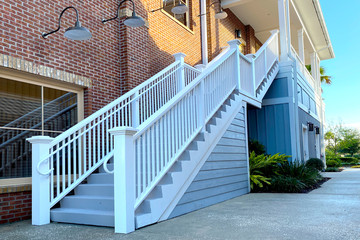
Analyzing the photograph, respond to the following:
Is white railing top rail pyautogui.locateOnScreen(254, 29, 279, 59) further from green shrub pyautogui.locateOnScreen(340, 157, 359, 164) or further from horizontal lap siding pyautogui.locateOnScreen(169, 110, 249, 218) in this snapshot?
green shrub pyautogui.locateOnScreen(340, 157, 359, 164)

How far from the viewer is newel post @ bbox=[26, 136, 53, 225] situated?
4.33 metres

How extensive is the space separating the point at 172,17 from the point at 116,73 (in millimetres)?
2983

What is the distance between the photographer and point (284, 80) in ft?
34.8

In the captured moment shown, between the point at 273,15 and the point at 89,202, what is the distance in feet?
37.5

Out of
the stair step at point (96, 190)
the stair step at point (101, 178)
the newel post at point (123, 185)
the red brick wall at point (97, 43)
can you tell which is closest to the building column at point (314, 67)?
the red brick wall at point (97, 43)

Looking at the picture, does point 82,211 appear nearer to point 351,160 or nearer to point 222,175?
point 222,175

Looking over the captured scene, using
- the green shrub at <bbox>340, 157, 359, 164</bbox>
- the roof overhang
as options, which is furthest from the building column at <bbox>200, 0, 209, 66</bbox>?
the green shrub at <bbox>340, 157, 359, 164</bbox>

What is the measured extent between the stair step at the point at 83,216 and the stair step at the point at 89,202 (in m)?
0.10

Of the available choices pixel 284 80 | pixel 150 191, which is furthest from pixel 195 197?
pixel 284 80

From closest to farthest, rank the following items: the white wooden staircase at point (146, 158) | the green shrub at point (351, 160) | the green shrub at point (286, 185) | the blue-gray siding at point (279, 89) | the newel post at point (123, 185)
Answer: the newel post at point (123, 185) → the white wooden staircase at point (146, 158) → the green shrub at point (286, 185) → the blue-gray siding at point (279, 89) → the green shrub at point (351, 160)

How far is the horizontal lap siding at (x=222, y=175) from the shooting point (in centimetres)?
497

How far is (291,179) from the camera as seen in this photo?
23.7 feet

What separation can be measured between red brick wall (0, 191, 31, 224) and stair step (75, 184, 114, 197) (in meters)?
0.70

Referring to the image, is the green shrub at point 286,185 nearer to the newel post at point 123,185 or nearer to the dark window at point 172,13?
the newel post at point 123,185
